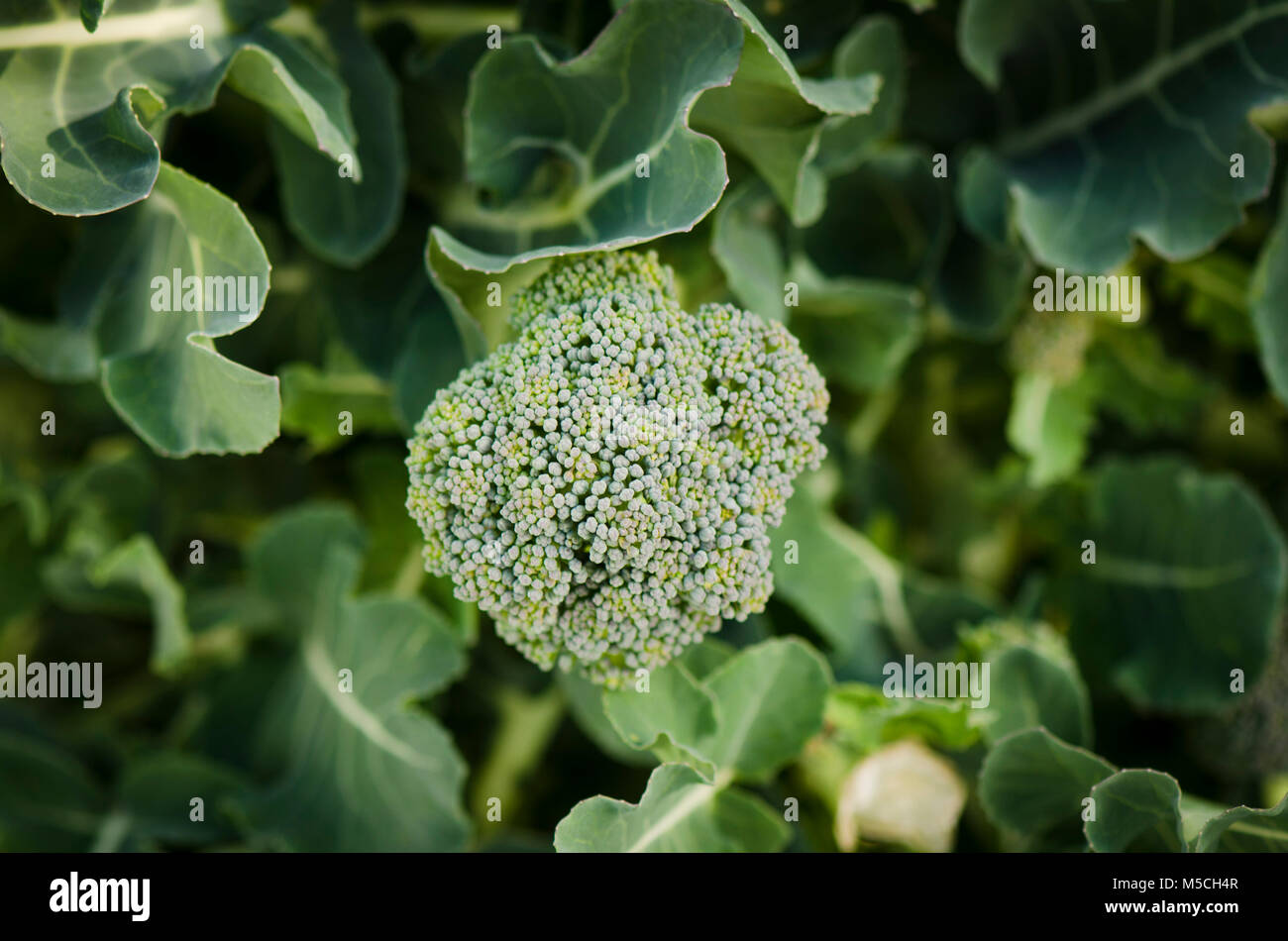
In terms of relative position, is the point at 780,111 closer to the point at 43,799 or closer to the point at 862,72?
the point at 862,72

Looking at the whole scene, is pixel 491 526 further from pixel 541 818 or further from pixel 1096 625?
pixel 1096 625

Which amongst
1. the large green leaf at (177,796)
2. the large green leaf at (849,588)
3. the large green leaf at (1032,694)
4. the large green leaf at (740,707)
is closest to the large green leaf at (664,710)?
the large green leaf at (740,707)

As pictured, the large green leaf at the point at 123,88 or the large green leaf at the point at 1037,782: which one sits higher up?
the large green leaf at the point at 123,88

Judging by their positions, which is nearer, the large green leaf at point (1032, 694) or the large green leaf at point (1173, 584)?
the large green leaf at point (1032, 694)

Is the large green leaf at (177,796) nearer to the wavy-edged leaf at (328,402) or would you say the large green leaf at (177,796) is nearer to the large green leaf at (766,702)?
the wavy-edged leaf at (328,402)

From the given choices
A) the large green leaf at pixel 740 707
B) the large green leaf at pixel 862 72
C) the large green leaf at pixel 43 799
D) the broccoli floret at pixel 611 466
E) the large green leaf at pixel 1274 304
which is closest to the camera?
the broccoli floret at pixel 611 466

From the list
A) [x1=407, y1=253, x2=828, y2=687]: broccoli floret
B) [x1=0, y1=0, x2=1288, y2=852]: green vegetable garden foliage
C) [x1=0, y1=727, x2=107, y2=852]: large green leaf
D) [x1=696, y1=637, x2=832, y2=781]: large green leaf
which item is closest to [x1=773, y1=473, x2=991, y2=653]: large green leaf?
[x1=0, y1=0, x2=1288, y2=852]: green vegetable garden foliage

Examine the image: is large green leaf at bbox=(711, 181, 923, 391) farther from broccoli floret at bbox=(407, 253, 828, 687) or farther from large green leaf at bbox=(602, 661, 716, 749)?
large green leaf at bbox=(602, 661, 716, 749)

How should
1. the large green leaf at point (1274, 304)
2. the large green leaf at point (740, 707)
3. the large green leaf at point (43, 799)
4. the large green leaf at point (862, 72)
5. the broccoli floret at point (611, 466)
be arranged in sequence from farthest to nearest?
the large green leaf at point (43, 799)
the large green leaf at point (1274, 304)
the large green leaf at point (862, 72)
the large green leaf at point (740, 707)
the broccoli floret at point (611, 466)

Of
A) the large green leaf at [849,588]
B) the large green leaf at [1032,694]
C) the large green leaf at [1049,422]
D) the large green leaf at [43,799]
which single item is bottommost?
A: the large green leaf at [43,799]
